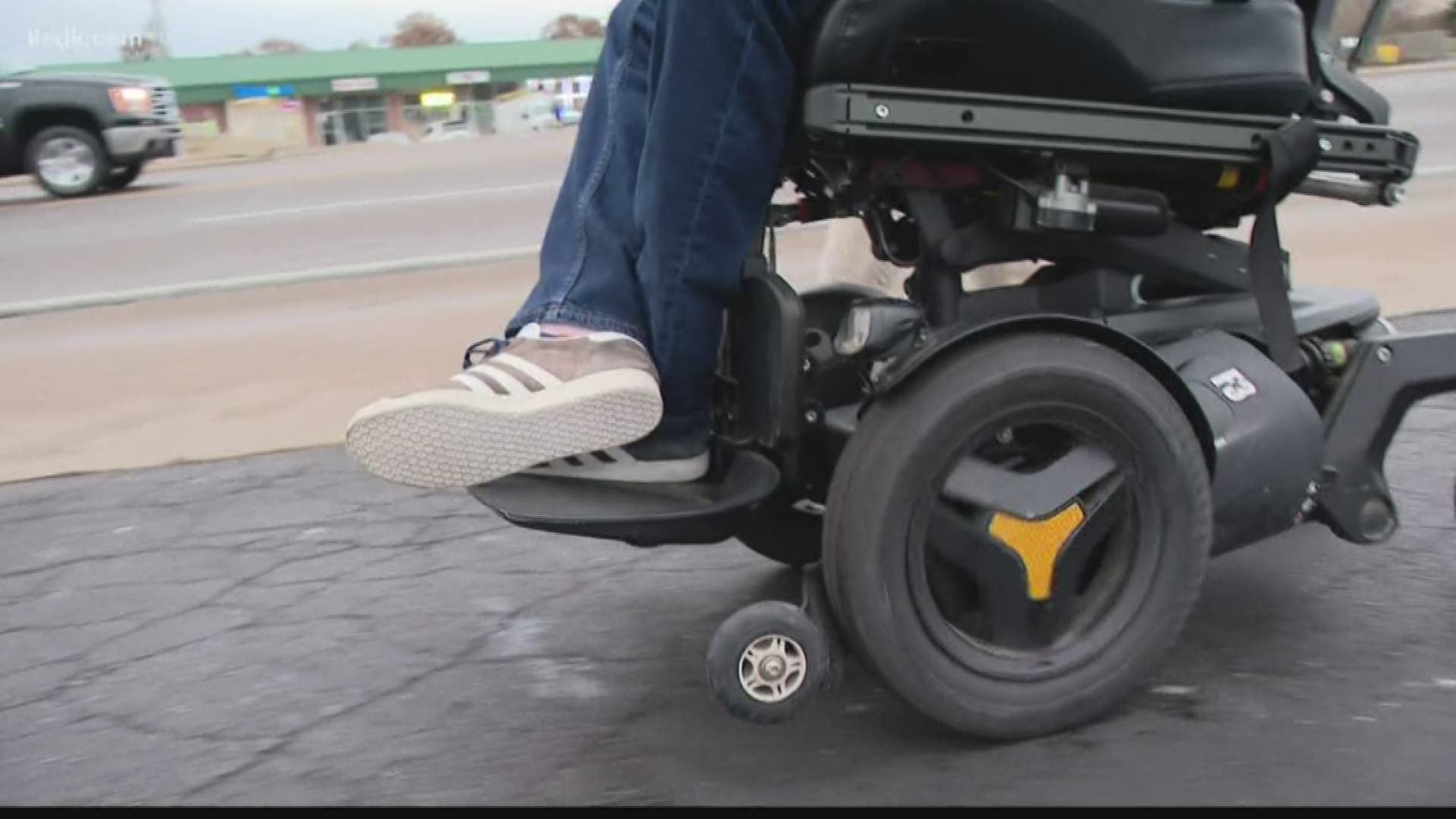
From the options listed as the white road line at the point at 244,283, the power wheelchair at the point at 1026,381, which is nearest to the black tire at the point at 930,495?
the power wheelchair at the point at 1026,381

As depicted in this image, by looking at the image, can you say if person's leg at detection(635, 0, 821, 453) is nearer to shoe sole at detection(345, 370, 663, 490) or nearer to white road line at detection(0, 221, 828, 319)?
shoe sole at detection(345, 370, 663, 490)

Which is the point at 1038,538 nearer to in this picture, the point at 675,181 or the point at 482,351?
the point at 675,181

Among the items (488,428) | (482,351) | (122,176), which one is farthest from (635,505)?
(122,176)

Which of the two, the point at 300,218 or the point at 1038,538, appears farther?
the point at 300,218

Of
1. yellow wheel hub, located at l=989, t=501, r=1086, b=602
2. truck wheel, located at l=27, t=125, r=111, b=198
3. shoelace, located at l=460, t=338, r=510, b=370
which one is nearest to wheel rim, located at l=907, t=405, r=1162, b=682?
yellow wheel hub, located at l=989, t=501, r=1086, b=602

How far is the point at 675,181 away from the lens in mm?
2252

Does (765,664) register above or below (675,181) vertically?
below

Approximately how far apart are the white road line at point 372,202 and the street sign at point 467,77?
51.0 m

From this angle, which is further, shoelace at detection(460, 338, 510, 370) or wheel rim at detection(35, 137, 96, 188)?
wheel rim at detection(35, 137, 96, 188)

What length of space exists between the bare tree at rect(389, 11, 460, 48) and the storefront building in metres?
7.55

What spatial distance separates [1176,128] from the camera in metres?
2.29

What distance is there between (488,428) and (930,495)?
0.68 meters

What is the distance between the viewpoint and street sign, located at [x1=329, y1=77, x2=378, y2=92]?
194 ft

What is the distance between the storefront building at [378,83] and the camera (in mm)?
54344
